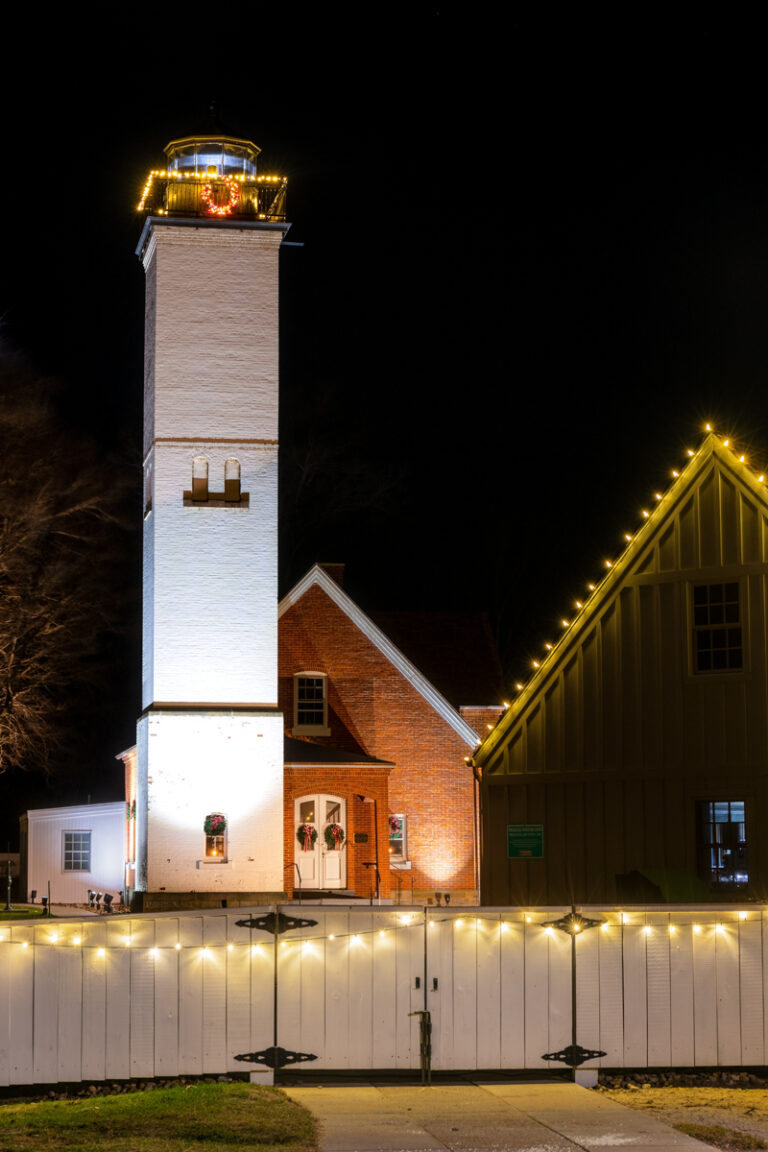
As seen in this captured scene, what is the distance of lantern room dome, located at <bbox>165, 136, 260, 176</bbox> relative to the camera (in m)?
36.0

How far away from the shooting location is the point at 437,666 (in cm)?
4275

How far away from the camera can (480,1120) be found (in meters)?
12.6

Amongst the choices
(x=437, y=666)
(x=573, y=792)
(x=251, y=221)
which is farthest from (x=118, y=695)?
(x=573, y=792)

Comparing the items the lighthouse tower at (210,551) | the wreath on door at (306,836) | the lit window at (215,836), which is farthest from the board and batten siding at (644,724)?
the wreath on door at (306,836)

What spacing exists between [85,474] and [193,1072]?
87.4 ft

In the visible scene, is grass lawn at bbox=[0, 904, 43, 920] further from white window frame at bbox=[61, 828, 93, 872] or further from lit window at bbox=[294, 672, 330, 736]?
lit window at bbox=[294, 672, 330, 736]

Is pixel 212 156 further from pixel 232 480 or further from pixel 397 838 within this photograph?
pixel 397 838

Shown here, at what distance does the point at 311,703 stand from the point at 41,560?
7658 millimetres

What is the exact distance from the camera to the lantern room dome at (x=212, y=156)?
3603 cm

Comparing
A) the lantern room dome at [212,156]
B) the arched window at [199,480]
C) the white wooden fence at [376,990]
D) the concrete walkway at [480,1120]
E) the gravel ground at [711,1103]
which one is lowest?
the gravel ground at [711,1103]

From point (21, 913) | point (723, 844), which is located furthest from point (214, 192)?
point (723, 844)

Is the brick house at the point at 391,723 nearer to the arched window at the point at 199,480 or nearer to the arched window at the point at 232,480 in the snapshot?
the arched window at the point at 232,480

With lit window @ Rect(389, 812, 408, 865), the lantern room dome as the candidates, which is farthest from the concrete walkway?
the lantern room dome

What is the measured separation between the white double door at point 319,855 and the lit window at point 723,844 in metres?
14.4
